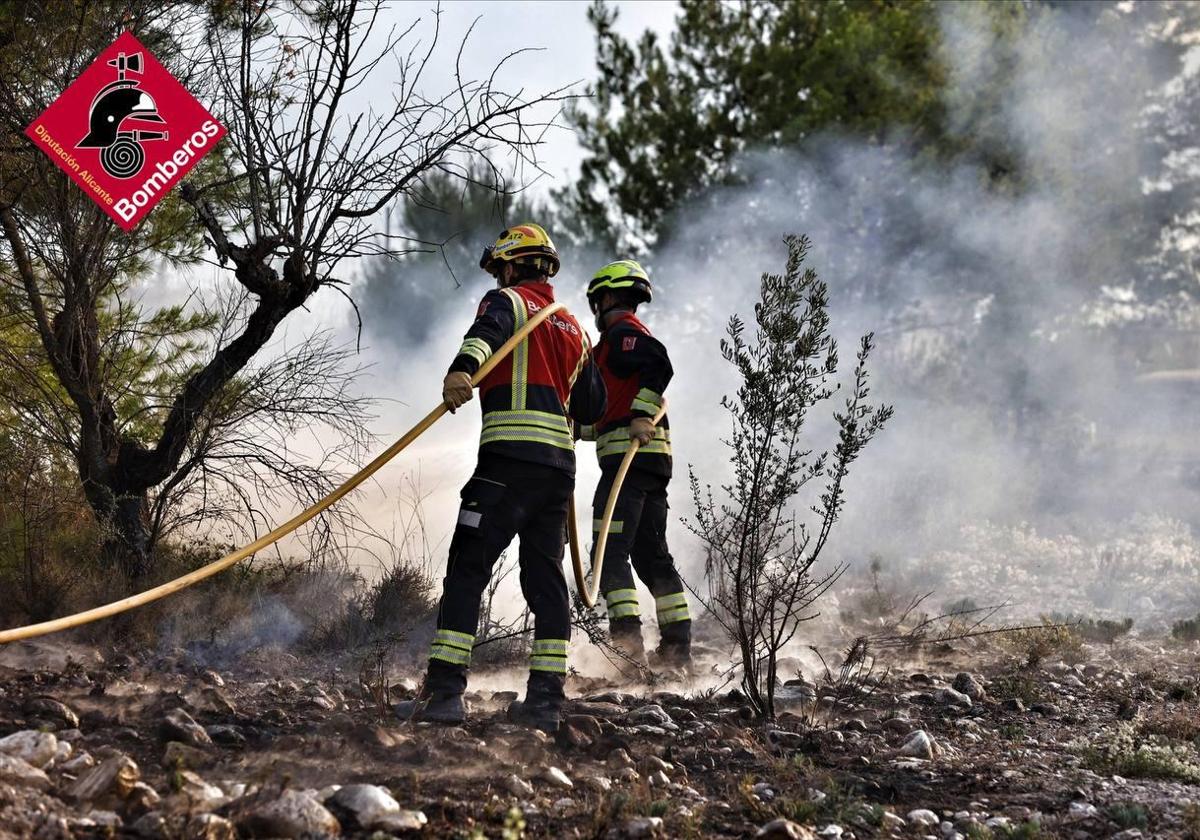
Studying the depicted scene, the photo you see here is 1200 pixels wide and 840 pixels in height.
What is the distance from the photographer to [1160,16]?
22000 millimetres

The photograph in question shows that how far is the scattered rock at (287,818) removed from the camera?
322 centimetres

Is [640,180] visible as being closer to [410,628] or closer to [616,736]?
[410,628]

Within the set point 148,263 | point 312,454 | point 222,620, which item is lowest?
point 222,620

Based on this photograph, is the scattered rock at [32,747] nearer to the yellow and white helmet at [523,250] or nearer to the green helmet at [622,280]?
the yellow and white helmet at [523,250]

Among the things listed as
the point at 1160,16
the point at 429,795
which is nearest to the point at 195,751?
the point at 429,795

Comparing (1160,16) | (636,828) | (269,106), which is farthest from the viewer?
(1160,16)

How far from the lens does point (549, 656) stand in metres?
4.95

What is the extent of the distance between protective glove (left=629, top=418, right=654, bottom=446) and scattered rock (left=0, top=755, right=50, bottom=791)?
327 cm

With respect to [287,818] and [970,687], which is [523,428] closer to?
[287,818]

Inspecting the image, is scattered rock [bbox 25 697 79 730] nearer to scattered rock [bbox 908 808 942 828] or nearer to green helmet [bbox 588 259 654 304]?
scattered rock [bbox 908 808 942 828]

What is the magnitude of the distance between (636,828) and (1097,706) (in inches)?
133

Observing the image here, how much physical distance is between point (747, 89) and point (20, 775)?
1580 centimetres

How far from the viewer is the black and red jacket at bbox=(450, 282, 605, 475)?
193 inches

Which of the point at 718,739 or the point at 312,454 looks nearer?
the point at 718,739
